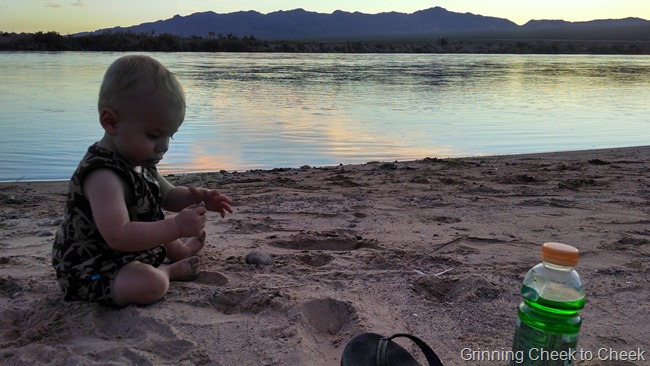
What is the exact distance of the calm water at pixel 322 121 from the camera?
7.24m

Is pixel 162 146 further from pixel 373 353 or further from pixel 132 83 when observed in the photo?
pixel 373 353

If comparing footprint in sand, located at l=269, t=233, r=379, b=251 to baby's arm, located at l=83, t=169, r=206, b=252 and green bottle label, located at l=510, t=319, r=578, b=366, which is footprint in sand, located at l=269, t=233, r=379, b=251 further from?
green bottle label, located at l=510, t=319, r=578, b=366

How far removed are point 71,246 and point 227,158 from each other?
449 centimetres

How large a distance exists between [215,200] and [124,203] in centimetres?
54

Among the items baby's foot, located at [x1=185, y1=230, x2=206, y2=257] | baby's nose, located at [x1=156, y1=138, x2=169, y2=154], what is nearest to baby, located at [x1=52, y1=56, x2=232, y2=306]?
baby's nose, located at [x1=156, y1=138, x2=169, y2=154]

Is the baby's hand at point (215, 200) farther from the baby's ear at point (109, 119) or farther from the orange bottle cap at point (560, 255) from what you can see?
the orange bottle cap at point (560, 255)

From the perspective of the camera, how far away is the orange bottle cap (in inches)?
71.9

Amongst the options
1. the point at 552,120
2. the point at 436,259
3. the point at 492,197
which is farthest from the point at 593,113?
the point at 436,259

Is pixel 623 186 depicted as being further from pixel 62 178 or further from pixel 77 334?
pixel 62 178

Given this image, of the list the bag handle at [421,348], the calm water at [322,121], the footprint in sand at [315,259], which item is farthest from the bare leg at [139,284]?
the calm water at [322,121]

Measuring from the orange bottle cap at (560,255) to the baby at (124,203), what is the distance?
1401 millimetres

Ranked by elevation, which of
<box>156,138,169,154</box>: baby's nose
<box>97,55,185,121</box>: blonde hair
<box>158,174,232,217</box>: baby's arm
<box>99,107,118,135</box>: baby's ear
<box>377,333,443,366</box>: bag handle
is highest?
<box>97,55,185,121</box>: blonde hair

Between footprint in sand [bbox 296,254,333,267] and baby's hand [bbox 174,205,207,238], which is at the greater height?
baby's hand [bbox 174,205,207,238]

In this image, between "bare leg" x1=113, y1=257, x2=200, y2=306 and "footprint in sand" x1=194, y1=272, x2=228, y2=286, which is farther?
"footprint in sand" x1=194, y1=272, x2=228, y2=286
